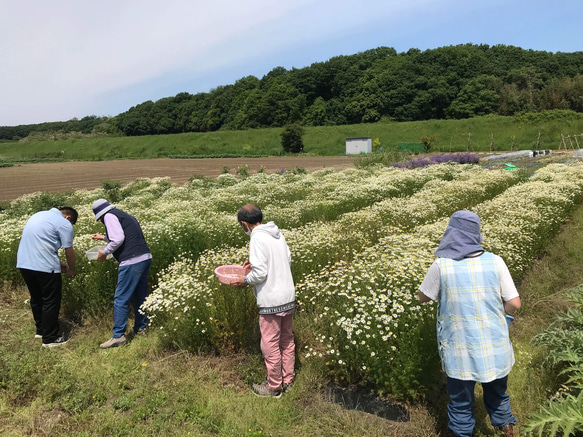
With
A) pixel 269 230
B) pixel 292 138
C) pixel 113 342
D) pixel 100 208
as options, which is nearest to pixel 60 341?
pixel 113 342

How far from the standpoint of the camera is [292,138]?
220 ft

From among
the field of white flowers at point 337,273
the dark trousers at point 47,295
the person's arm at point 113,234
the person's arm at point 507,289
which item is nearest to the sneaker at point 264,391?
the field of white flowers at point 337,273

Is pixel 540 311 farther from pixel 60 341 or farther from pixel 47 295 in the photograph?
pixel 47 295

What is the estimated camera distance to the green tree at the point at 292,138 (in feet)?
219

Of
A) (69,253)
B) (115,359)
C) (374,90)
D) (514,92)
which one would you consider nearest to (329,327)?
(115,359)

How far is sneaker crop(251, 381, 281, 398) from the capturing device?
13.0 feet

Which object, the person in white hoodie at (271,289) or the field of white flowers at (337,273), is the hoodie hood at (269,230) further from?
the field of white flowers at (337,273)

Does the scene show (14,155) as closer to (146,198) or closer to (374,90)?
(374,90)

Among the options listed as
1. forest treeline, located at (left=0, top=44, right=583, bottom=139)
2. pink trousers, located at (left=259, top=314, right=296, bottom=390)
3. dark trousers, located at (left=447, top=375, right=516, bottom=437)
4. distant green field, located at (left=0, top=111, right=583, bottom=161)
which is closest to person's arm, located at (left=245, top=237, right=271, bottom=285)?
pink trousers, located at (left=259, top=314, right=296, bottom=390)

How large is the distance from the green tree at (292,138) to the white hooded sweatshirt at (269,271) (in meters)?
64.5

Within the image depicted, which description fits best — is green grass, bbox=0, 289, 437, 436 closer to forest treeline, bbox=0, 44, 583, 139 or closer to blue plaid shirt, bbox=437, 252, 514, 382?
blue plaid shirt, bbox=437, 252, 514, 382

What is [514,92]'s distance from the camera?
2980 inches

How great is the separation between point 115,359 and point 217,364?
4.32 ft

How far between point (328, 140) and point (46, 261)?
→ 6755cm
